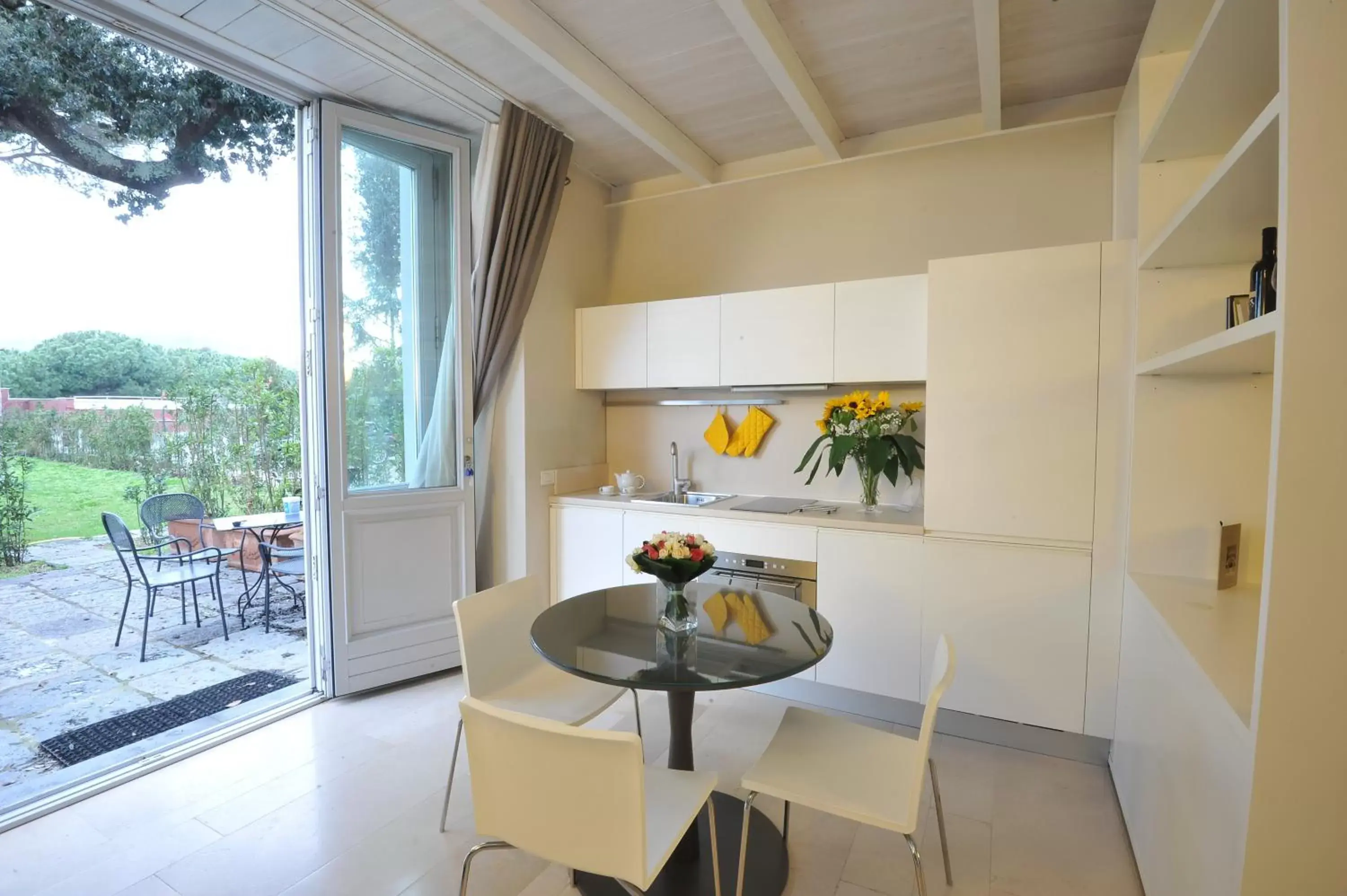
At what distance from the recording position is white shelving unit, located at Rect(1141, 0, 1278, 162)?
4.37 feet

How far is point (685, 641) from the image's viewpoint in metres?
1.77

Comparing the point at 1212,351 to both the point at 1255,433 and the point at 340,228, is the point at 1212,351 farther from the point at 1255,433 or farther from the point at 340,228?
the point at 340,228

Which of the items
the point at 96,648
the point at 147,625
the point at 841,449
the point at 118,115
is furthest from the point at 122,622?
the point at 841,449

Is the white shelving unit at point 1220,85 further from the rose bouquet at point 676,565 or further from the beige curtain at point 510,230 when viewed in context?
the beige curtain at point 510,230

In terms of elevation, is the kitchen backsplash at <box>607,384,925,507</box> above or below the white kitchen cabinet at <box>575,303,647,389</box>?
below

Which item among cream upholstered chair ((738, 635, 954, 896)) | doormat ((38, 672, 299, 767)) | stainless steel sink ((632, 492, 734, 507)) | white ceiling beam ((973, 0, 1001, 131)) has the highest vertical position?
white ceiling beam ((973, 0, 1001, 131))

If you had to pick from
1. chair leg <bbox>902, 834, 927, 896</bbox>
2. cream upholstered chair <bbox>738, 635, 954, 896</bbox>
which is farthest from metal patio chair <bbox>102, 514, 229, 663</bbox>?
chair leg <bbox>902, 834, 927, 896</bbox>

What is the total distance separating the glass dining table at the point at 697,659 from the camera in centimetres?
155

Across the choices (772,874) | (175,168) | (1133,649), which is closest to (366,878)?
(772,874)

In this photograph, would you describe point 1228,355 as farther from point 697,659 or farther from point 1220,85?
point 697,659

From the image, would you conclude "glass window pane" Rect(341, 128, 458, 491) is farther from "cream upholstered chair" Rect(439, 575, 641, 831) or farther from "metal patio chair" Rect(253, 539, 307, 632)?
"metal patio chair" Rect(253, 539, 307, 632)

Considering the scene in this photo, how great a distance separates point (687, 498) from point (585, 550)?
0.64 metres

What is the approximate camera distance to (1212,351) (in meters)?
1.43

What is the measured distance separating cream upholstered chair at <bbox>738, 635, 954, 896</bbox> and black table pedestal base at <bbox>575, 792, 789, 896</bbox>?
90mm
